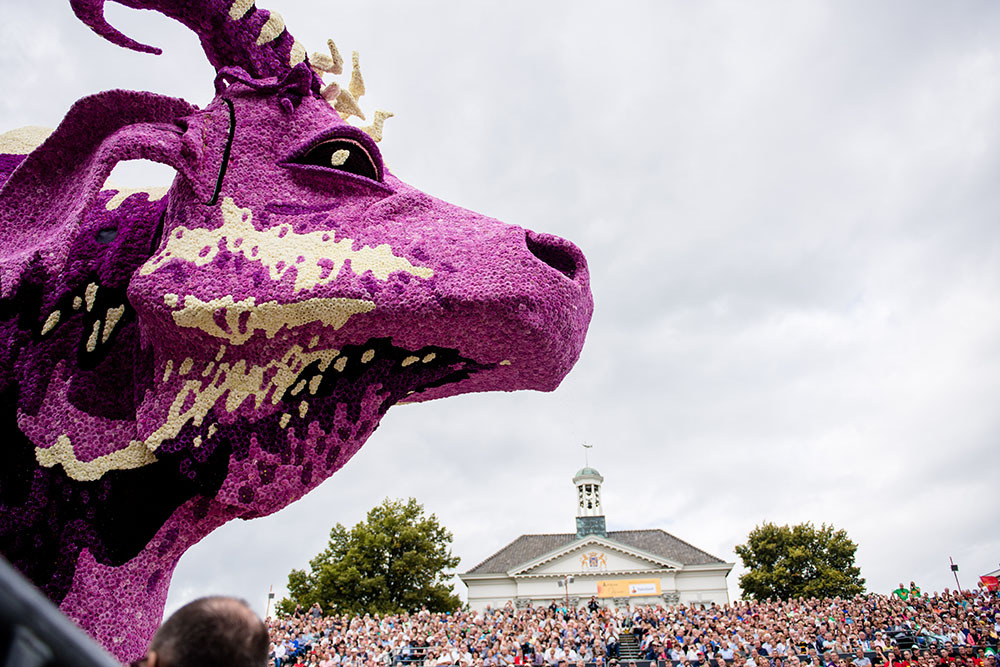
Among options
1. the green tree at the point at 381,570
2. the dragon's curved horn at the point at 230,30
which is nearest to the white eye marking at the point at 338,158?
the dragon's curved horn at the point at 230,30

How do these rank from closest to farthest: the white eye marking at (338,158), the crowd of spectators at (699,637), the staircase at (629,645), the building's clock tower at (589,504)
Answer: the white eye marking at (338,158)
the crowd of spectators at (699,637)
the staircase at (629,645)
the building's clock tower at (589,504)

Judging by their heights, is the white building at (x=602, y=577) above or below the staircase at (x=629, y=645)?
above

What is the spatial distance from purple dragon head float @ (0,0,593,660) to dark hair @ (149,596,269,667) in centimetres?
117

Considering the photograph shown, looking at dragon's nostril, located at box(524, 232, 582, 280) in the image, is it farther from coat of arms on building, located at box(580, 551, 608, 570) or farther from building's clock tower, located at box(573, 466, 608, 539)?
building's clock tower, located at box(573, 466, 608, 539)

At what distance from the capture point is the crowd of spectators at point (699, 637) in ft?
56.0

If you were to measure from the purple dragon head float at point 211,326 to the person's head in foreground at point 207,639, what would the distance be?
3.82 ft

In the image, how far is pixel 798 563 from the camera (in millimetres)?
45156

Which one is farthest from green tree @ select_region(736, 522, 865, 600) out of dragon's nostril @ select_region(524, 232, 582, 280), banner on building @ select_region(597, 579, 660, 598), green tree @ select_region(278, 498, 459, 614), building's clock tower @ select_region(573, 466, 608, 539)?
dragon's nostril @ select_region(524, 232, 582, 280)

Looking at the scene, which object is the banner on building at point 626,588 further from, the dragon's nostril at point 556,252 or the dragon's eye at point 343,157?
the dragon's eye at point 343,157

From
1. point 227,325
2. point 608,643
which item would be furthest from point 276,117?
point 608,643

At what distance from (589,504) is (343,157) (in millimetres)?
56627

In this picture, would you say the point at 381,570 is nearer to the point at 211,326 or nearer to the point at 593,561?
the point at 593,561

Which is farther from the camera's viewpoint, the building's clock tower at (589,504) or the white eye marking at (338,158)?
the building's clock tower at (589,504)

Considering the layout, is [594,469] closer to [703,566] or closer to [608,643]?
[703,566]
